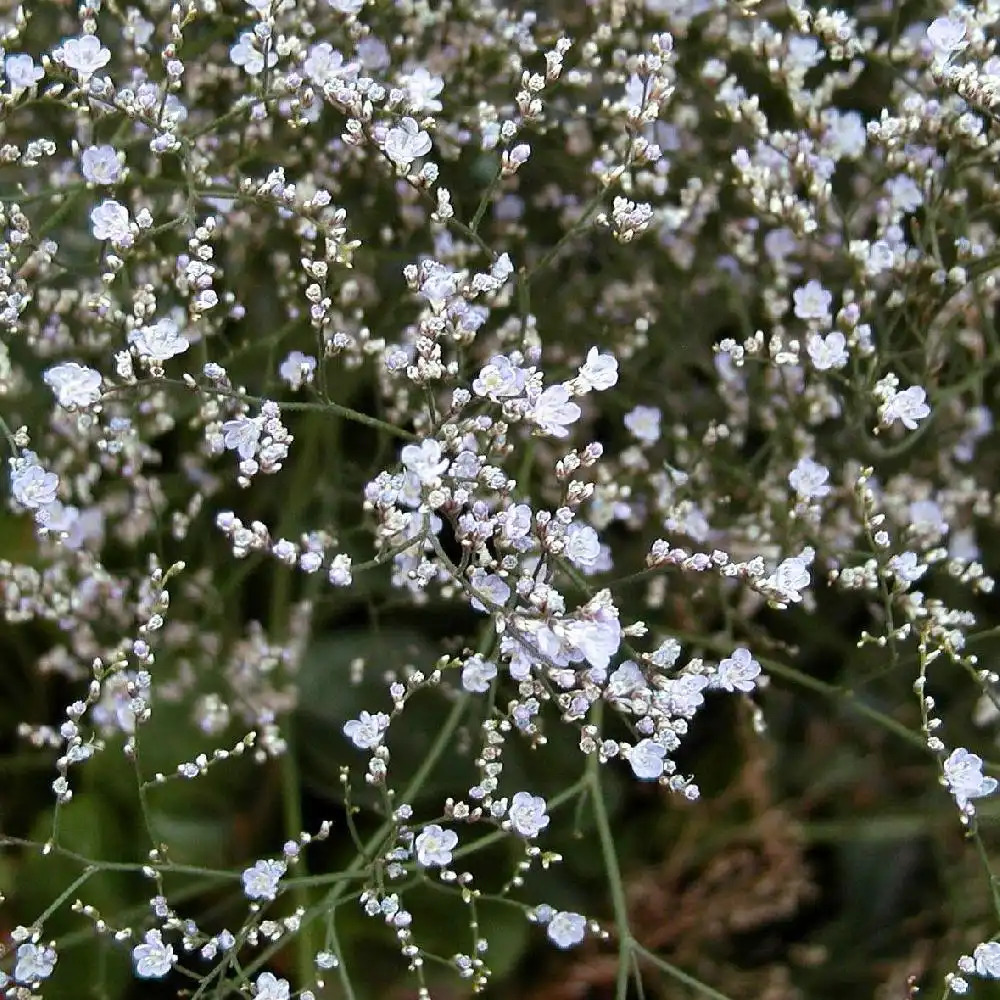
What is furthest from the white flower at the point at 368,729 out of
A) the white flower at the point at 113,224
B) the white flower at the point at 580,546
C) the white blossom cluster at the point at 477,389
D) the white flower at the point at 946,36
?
the white flower at the point at 946,36

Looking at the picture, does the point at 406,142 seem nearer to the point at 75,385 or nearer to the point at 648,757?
the point at 75,385

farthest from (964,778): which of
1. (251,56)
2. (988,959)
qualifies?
(251,56)

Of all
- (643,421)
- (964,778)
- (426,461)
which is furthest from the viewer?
(643,421)

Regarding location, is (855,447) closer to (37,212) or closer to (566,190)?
(566,190)

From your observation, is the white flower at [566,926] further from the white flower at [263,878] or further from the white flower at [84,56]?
the white flower at [84,56]

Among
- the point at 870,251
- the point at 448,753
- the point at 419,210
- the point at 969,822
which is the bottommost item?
the point at 969,822

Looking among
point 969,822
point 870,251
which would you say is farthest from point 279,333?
point 969,822
